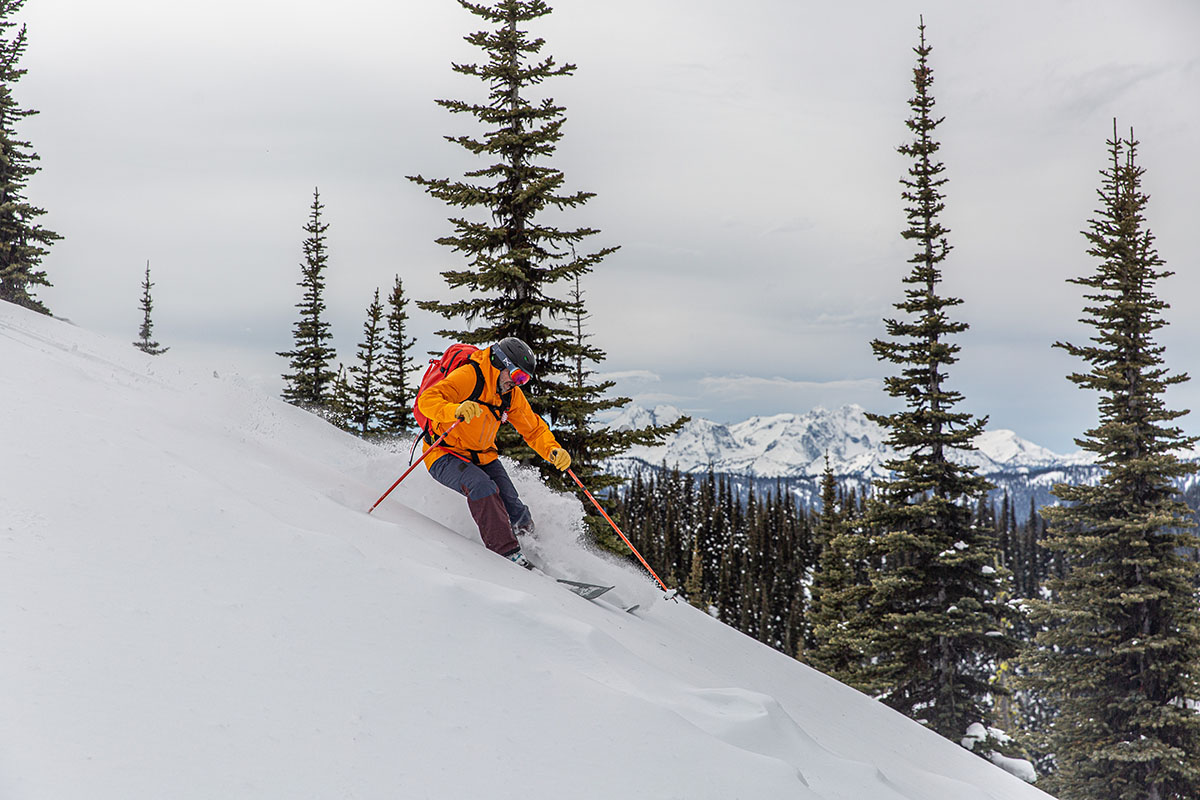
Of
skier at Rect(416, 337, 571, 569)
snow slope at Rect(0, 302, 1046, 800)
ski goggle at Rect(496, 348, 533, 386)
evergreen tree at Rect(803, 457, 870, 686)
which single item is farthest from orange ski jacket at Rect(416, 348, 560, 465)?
evergreen tree at Rect(803, 457, 870, 686)

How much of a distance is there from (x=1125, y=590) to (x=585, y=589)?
1763cm

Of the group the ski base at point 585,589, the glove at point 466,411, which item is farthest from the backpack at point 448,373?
the ski base at point 585,589

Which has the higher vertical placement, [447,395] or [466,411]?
[447,395]

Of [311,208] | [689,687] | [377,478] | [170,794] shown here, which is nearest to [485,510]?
[377,478]

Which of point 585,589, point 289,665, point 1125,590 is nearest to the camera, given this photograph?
point 289,665

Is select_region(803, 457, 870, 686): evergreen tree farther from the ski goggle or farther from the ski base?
the ski goggle

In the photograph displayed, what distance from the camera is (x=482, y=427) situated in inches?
296

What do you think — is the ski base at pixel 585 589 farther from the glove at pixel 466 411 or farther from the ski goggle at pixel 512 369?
the ski goggle at pixel 512 369

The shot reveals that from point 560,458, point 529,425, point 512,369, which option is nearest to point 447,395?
point 512,369

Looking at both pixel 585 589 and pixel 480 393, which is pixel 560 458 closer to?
pixel 480 393

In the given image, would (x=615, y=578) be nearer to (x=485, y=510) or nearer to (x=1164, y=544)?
(x=485, y=510)

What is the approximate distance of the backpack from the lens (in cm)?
738

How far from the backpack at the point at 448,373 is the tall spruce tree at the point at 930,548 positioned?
14500 mm

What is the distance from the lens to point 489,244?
14.9 m
